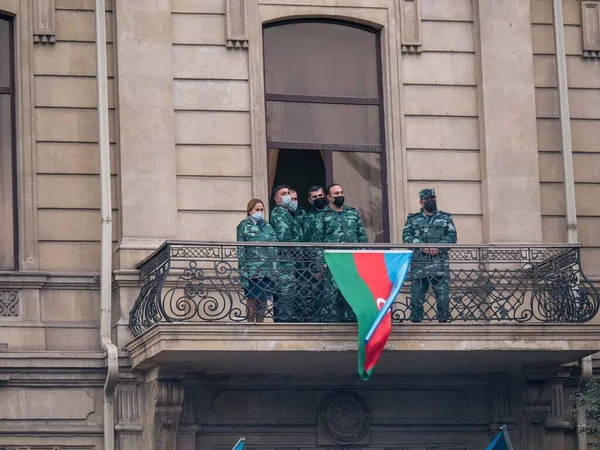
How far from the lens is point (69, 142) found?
23.6m

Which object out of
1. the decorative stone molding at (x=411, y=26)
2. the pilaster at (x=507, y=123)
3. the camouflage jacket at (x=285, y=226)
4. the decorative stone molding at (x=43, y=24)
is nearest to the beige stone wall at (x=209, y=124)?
the camouflage jacket at (x=285, y=226)

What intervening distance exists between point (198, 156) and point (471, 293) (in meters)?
3.72

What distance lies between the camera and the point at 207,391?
23.1m

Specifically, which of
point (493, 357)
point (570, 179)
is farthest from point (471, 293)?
point (570, 179)

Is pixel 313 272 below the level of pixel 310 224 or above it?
below

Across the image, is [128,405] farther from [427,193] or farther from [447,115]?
[447,115]

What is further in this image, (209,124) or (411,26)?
(411,26)

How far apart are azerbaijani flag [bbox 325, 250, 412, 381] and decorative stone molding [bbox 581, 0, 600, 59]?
15.1ft

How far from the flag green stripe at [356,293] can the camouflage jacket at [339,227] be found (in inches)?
22.8

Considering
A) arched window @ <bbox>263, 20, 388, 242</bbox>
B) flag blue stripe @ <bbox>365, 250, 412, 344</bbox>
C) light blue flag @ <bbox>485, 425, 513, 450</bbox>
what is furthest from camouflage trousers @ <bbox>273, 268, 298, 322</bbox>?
light blue flag @ <bbox>485, 425, 513, 450</bbox>

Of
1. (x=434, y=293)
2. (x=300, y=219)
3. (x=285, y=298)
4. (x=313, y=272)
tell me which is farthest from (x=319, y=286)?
(x=434, y=293)

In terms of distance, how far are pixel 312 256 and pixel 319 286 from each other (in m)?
0.35

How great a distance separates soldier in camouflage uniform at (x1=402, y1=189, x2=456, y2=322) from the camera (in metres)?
22.4

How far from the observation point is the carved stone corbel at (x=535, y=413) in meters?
23.5
